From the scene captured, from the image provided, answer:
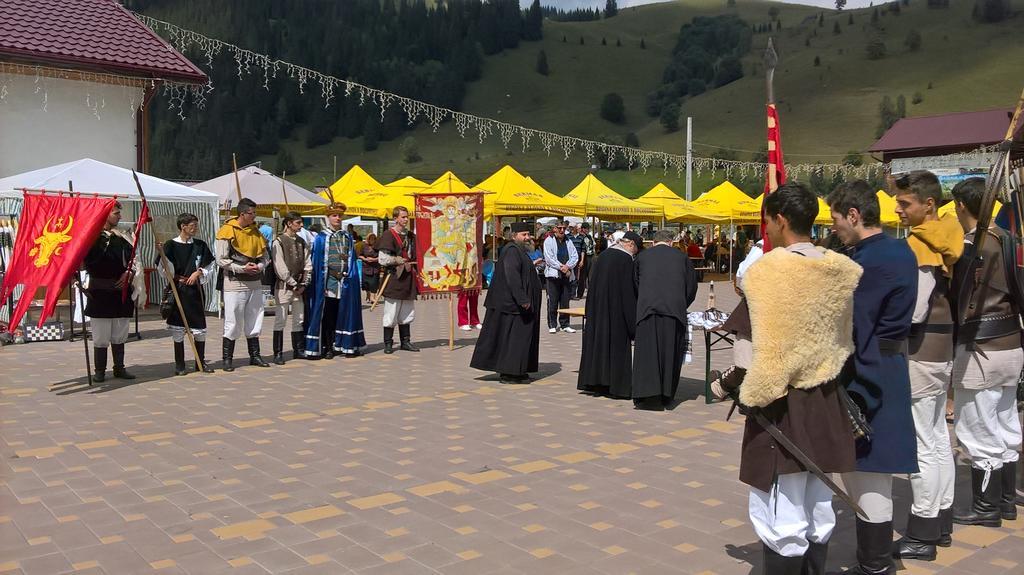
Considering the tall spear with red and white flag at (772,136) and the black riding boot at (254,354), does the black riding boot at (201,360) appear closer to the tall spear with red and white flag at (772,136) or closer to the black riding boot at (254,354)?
the black riding boot at (254,354)

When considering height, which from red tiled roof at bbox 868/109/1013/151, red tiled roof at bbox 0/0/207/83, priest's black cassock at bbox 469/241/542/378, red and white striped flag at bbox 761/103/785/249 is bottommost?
priest's black cassock at bbox 469/241/542/378

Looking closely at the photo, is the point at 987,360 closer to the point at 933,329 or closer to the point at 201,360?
the point at 933,329

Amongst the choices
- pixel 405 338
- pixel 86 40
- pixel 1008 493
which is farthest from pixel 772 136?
pixel 86 40

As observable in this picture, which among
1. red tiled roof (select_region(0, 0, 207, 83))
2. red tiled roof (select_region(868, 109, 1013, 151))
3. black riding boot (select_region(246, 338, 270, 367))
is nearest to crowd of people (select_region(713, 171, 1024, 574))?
black riding boot (select_region(246, 338, 270, 367))

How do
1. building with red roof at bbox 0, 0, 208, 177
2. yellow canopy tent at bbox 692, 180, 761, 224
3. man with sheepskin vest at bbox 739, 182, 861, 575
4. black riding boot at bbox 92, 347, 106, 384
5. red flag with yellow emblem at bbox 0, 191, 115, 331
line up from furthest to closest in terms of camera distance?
1. yellow canopy tent at bbox 692, 180, 761, 224
2. building with red roof at bbox 0, 0, 208, 177
3. black riding boot at bbox 92, 347, 106, 384
4. red flag with yellow emblem at bbox 0, 191, 115, 331
5. man with sheepskin vest at bbox 739, 182, 861, 575

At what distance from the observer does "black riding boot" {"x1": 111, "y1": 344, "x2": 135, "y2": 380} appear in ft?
30.2

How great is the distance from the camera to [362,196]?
22.1 m

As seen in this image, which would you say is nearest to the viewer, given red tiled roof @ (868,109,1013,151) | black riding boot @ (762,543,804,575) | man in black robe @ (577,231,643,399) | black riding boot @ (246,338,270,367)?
black riding boot @ (762,543,804,575)

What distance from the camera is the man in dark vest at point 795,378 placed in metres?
3.26

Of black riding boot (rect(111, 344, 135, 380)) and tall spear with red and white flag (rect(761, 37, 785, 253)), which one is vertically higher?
tall spear with red and white flag (rect(761, 37, 785, 253))

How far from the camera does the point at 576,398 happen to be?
8.60 metres

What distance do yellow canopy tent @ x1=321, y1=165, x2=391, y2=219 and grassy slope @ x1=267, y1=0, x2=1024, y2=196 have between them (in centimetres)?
6143

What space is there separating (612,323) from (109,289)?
512cm

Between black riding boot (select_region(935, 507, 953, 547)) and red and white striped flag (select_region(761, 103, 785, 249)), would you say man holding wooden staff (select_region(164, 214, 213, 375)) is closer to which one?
red and white striped flag (select_region(761, 103, 785, 249))
